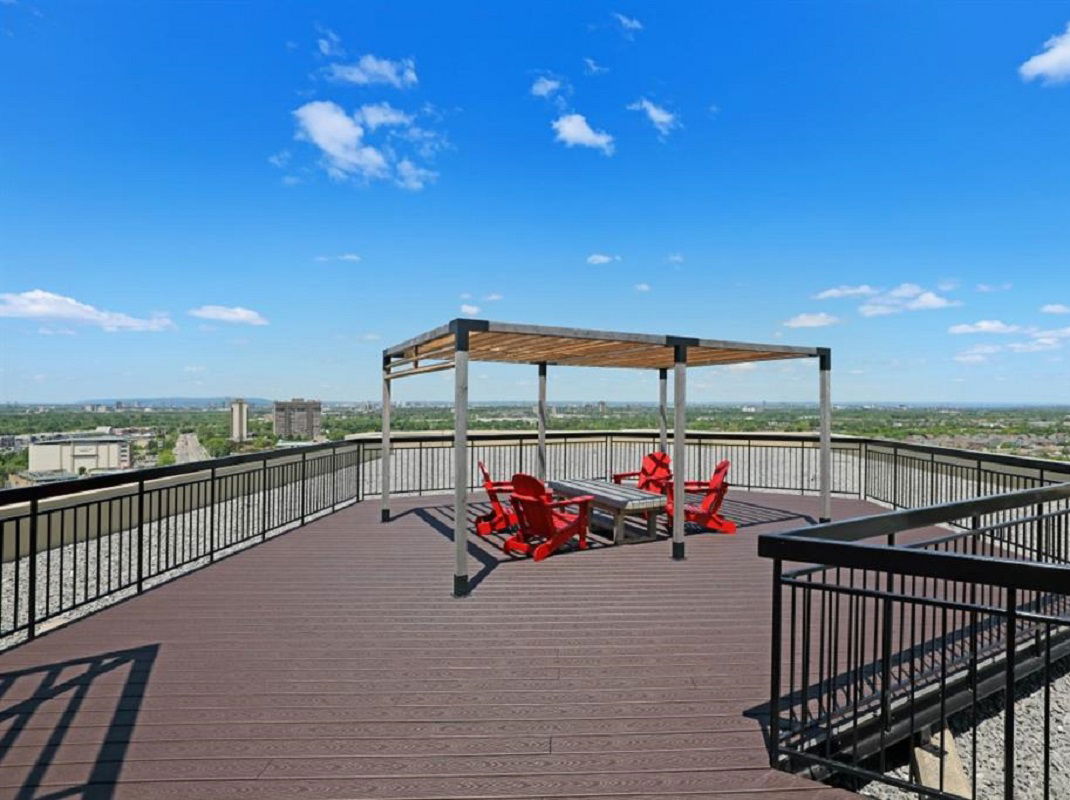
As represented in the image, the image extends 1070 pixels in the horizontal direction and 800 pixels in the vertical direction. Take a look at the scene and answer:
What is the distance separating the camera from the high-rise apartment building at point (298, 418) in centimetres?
1891

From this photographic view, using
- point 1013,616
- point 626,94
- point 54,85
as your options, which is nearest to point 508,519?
point 1013,616

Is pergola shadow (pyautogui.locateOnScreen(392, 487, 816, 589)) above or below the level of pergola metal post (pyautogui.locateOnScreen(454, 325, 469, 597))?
below

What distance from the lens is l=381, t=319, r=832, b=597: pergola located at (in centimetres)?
473

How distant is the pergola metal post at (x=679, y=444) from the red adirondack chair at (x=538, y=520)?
956 mm

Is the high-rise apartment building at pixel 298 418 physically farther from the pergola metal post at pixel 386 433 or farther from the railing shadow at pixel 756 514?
the railing shadow at pixel 756 514

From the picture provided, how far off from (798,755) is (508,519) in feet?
14.3

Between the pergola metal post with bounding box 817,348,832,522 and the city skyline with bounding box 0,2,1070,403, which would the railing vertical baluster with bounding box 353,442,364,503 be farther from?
the pergola metal post with bounding box 817,348,832,522

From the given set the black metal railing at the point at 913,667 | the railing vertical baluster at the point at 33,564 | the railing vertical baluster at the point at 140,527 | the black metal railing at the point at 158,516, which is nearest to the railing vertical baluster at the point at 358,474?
the black metal railing at the point at 158,516

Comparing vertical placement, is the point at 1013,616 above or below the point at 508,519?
above

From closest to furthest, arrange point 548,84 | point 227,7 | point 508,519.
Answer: point 508,519 → point 227,7 → point 548,84

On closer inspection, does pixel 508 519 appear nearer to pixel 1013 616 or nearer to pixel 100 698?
pixel 100 698

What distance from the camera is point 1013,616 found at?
1808 millimetres

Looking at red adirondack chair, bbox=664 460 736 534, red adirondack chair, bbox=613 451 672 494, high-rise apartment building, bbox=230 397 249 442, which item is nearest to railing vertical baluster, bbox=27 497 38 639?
red adirondack chair, bbox=664 460 736 534

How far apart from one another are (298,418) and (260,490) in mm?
13525
